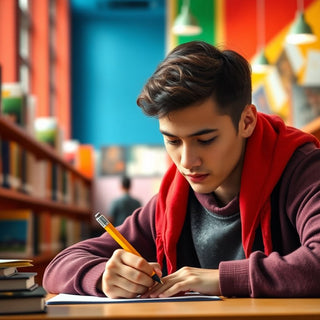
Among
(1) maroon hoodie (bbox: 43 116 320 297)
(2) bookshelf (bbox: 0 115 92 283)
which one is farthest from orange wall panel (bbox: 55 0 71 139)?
(1) maroon hoodie (bbox: 43 116 320 297)

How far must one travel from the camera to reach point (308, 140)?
1.53 m

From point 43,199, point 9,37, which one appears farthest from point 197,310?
point 9,37

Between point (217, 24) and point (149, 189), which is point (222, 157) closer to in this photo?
point (217, 24)

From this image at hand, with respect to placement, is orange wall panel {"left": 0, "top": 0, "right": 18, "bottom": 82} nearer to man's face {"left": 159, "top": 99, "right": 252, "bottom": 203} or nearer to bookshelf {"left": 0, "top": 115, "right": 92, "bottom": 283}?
bookshelf {"left": 0, "top": 115, "right": 92, "bottom": 283}

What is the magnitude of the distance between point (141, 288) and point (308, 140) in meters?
0.54

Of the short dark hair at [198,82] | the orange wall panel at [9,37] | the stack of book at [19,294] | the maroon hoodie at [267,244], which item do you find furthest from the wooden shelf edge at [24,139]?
the stack of book at [19,294]

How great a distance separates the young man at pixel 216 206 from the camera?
1218mm

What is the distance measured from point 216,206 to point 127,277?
1.37 feet

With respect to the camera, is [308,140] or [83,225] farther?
[83,225]

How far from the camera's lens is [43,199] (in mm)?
4938

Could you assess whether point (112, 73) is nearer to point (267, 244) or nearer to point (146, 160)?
point (146, 160)

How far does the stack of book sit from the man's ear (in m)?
0.61

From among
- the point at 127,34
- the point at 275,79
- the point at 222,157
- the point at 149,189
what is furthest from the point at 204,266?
the point at 127,34

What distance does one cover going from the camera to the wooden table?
3.04 feet
